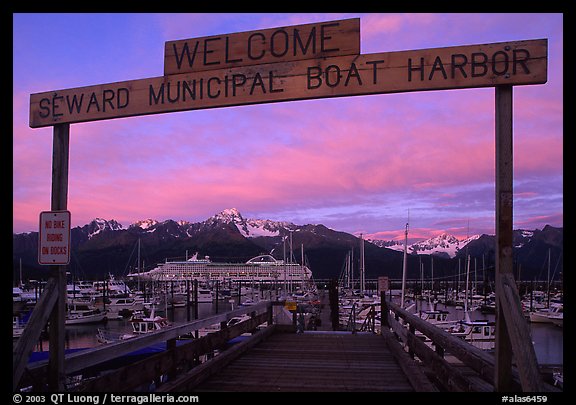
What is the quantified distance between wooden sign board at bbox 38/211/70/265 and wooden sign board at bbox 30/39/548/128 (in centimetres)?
114

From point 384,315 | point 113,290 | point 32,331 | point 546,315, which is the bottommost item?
point 113,290


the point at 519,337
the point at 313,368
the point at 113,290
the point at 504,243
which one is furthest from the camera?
the point at 113,290

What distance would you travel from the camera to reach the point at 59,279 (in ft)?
16.7

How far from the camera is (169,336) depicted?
6234 mm

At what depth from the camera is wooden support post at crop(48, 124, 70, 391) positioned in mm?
4684

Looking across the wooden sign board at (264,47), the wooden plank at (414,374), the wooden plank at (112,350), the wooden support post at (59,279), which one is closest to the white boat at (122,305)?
the wooden plank at (414,374)

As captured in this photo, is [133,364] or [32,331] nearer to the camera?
[32,331]

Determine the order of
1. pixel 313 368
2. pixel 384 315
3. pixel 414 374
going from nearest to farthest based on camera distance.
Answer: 1. pixel 414 374
2. pixel 313 368
3. pixel 384 315

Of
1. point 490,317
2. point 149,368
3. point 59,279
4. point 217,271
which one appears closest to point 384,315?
point 149,368

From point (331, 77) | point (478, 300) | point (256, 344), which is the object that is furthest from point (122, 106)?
point (478, 300)

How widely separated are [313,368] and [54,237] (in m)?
4.42

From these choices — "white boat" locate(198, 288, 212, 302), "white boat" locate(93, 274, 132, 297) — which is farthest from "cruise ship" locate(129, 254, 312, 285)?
"white boat" locate(198, 288, 212, 302)

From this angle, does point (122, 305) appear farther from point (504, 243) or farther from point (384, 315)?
point (504, 243)
